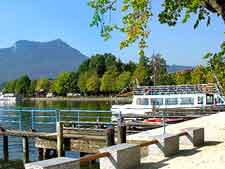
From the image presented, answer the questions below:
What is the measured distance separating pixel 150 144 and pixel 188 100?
43228 mm

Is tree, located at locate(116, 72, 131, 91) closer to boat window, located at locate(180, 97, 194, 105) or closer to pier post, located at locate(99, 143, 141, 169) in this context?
boat window, located at locate(180, 97, 194, 105)

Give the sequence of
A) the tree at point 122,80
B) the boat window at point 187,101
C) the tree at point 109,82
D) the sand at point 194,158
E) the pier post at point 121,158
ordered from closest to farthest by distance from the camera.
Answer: the pier post at point 121,158
the sand at point 194,158
the boat window at point 187,101
the tree at point 122,80
the tree at point 109,82

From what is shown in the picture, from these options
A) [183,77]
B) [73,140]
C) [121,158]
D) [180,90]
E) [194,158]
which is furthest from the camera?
[183,77]

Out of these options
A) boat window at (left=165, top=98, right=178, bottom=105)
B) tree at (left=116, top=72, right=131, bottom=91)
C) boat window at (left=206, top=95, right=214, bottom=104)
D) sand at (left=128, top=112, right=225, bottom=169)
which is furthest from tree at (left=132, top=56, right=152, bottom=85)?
sand at (left=128, top=112, right=225, bottom=169)

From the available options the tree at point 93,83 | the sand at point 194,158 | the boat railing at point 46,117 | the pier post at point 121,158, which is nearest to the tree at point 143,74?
the tree at point 93,83

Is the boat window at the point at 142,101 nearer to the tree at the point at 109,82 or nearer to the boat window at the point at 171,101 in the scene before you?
the boat window at the point at 171,101

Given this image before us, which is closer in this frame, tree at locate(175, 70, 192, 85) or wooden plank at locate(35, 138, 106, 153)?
wooden plank at locate(35, 138, 106, 153)

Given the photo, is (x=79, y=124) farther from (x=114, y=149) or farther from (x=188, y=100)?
(x=188, y=100)

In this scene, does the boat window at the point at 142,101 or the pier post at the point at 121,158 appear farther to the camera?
the boat window at the point at 142,101

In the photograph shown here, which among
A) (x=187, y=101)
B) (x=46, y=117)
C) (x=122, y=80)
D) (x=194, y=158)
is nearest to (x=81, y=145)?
(x=194, y=158)

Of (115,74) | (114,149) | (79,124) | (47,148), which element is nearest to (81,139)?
(47,148)

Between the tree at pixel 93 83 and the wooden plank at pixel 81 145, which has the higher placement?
the tree at pixel 93 83

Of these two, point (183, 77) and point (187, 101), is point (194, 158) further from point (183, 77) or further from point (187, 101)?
point (183, 77)

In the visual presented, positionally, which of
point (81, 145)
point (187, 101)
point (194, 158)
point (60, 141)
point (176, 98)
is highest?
point (176, 98)
